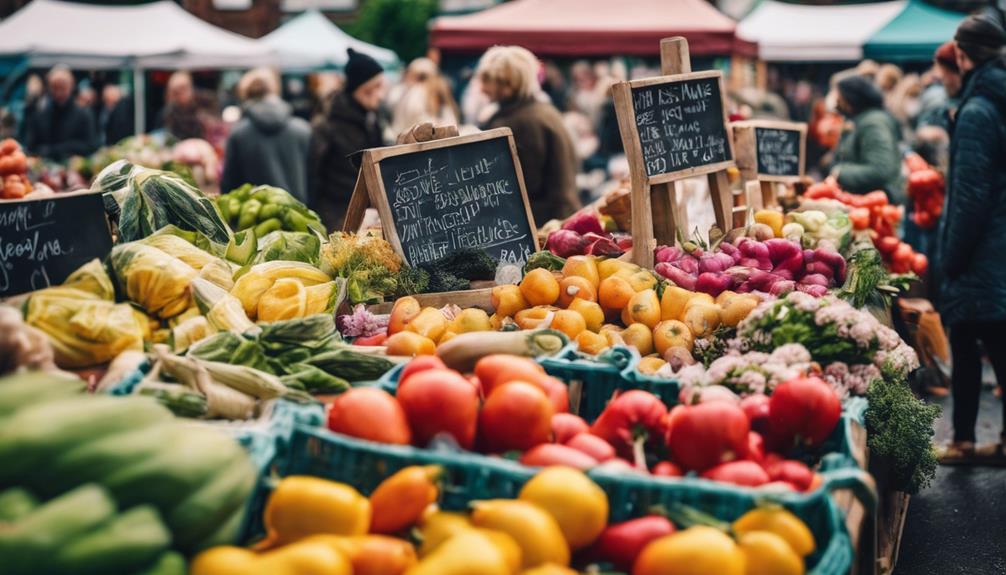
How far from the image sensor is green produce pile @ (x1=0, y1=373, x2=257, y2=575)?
6.03 ft

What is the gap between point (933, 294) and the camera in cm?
871

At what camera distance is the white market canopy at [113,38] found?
14.8 metres

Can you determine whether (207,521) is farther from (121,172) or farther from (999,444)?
(999,444)

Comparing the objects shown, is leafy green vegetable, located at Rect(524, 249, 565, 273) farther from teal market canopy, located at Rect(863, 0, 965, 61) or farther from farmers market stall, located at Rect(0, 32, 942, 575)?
teal market canopy, located at Rect(863, 0, 965, 61)

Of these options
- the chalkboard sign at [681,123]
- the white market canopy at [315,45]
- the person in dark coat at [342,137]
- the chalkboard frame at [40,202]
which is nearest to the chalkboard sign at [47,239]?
the chalkboard frame at [40,202]

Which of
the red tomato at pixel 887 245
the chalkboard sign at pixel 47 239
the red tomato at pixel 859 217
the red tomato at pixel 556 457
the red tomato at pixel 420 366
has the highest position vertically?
the chalkboard sign at pixel 47 239

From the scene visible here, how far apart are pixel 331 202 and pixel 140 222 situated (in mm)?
3634

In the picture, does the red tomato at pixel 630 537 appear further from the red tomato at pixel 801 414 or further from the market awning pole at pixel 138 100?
the market awning pole at pixel 138 100

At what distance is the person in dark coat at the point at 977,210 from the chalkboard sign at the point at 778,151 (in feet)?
3.65

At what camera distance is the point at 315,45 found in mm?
19219

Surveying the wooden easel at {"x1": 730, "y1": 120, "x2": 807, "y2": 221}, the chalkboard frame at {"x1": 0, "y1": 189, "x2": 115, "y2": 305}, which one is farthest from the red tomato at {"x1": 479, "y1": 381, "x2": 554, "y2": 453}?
the wooden easel at {"x1": 730, "y1": 120, "x2": 807, "y2": 221}

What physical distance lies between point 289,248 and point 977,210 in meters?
3.67

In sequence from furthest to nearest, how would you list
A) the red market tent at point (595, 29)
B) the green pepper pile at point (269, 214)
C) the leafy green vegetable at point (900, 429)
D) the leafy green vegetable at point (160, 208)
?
the red market tent at point (595, 29), the green pepper pile at point (269, 214), the leafy green vegetable at point (160, 208), the leafy green vegetable at point (900, 429)

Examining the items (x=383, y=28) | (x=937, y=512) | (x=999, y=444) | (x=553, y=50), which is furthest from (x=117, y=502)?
(x=383, y=28)
